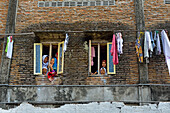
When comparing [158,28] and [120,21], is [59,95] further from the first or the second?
[158,28]

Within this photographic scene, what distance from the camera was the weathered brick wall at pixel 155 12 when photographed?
11.3m

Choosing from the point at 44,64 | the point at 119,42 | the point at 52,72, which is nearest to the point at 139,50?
the point at 119,42

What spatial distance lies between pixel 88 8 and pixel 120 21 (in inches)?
57.1

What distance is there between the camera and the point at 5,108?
10.4 m

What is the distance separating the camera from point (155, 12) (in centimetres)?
1145

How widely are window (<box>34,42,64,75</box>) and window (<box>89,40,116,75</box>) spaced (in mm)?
1163

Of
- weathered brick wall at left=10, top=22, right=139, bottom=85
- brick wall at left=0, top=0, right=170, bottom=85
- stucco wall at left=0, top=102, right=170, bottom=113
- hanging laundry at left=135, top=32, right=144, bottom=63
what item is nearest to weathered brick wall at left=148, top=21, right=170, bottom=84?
brick wall at left=0, top=0, right=170, bottom=85

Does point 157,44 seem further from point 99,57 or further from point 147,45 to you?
point 99,57

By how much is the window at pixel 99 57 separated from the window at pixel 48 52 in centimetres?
116

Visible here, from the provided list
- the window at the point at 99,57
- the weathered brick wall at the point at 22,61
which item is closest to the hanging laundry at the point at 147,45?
the window at the point at 99,57

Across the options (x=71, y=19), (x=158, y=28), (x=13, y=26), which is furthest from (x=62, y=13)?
(x=158, y=28)

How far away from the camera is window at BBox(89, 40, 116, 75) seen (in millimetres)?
10977

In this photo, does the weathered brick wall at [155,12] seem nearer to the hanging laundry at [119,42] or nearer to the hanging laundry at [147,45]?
the hanging laundry at [147,45]

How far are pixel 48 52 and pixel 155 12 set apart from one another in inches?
183
